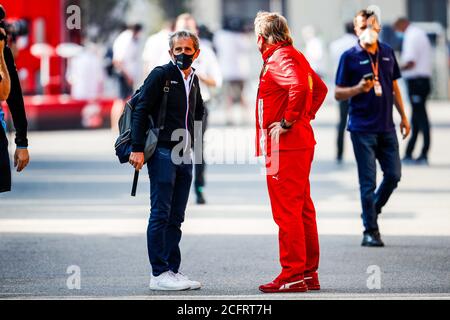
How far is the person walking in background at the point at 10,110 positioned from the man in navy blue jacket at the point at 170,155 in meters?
0.70

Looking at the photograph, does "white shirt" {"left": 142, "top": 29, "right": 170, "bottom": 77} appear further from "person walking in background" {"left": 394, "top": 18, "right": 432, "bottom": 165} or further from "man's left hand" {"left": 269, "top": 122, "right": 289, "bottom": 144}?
"person walking in background" {"left": 394, "top": 18, "right": 432, "bottom": 165}

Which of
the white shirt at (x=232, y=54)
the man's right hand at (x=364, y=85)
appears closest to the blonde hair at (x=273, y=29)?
the man's right hand at (x=364, y=85)

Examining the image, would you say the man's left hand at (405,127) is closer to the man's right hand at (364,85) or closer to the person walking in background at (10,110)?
the man's right hand at (364,85)

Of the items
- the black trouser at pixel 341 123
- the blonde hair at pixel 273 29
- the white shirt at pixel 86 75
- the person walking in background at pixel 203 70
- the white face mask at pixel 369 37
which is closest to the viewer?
the blonde hair at pixel 273 29

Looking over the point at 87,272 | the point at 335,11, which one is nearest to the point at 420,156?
the point at 87,272

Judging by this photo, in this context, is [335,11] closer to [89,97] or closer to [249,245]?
[89,97]

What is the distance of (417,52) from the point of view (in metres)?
17.8

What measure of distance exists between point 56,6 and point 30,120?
2669 millimetres

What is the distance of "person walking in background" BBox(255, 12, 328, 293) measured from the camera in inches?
325

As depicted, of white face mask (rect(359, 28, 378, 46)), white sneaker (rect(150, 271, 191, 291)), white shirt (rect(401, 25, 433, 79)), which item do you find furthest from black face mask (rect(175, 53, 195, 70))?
white shirt (rect(401, 25, 433, 79))

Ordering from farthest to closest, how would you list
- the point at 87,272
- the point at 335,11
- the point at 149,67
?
the point at 335,11, the point at 149,67, the point at 87,272

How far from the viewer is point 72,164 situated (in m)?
18.5

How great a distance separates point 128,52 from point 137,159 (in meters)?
15.8

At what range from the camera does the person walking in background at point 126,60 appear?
23.2 meters
